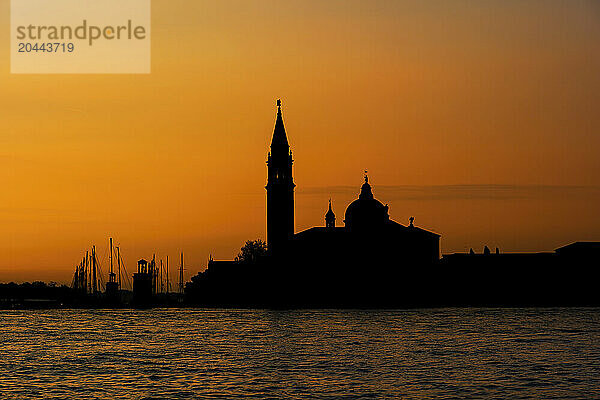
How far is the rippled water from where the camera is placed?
3105 centimetres

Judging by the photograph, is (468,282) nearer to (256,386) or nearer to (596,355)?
(596,355)

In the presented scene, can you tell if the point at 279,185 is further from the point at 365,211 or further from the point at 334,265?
the point at 334,265

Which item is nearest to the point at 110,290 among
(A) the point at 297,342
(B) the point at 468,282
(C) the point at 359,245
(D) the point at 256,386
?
(C) the point at 359,245

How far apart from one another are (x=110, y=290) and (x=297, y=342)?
57196 mm

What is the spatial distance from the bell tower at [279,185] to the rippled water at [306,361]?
21473mm

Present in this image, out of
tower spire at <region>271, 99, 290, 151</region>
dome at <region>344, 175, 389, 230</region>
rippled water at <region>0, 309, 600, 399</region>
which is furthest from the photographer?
dome at <region>344, 175, 389, 230</region>

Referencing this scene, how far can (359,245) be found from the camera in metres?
96.1

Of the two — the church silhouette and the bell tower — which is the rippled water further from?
the church silhouette

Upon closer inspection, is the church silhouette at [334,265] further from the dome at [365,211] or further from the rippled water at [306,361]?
the rippled water at [306,361]

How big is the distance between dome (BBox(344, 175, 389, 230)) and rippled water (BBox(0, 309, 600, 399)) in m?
27.6

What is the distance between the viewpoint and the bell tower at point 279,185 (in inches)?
3418

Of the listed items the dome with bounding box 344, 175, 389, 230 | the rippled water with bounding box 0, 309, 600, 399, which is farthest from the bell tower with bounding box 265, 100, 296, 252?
the rippled water with bounding box 0, 309, 600, 399

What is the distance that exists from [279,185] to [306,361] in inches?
1854

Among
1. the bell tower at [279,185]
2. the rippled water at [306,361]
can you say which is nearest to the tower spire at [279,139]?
the bell tower at [279,185]
